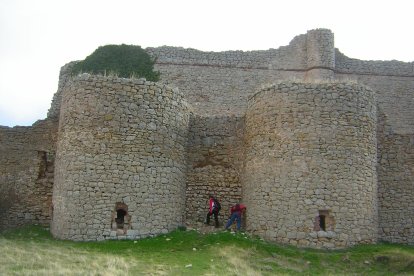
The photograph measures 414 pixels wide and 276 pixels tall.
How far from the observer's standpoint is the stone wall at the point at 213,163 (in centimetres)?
1977

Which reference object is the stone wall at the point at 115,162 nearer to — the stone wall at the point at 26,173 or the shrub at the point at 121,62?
the stone wall at the point at 26,173

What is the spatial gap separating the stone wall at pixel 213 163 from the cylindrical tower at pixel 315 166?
56.8 inches

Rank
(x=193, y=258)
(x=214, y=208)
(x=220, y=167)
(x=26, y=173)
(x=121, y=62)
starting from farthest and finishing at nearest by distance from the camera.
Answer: (x=121, y=62)
(x=26, y=173)
(x=220, y=167)
(x=214, y=208)
(x=193, y=258)

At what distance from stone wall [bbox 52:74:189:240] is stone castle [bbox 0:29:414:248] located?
3 cm

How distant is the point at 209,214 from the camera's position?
1925 centimetres

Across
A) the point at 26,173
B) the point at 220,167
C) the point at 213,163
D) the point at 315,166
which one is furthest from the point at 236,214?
the point at 26,173

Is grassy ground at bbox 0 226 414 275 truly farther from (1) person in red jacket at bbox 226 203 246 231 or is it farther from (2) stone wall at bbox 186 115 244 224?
(2) stone wall at bbox 186 115 244 224

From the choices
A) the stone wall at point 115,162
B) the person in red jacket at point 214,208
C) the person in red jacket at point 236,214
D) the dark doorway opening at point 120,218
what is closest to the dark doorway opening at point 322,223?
the person in red jacket at point 236,214

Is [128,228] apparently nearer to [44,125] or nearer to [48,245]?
[48,245]

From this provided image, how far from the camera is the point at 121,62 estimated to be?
30.7 m

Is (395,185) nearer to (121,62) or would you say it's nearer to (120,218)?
(120,218)

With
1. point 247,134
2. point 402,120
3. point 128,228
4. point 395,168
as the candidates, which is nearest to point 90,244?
point 128,228

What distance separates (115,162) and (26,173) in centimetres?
502

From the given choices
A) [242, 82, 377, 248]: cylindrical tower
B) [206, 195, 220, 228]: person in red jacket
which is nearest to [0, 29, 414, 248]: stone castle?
[242, 82, 377, 248]: cylindrical tower
